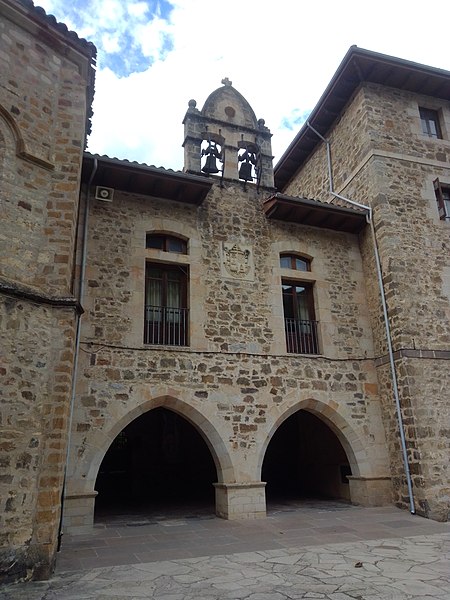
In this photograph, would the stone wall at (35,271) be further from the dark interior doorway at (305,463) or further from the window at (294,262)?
the dark interior doorway at (305,463)

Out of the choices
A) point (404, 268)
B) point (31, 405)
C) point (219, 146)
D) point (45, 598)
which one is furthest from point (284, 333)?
point (45, 598)

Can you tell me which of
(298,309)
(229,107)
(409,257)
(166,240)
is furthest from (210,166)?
(409,257)

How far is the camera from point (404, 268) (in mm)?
9180

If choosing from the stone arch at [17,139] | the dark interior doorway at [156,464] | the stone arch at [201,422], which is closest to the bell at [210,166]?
the stone arch at [17,139]

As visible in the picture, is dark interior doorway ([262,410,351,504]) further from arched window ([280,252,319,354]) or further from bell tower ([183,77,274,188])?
bell tower ([183,77,274,188])

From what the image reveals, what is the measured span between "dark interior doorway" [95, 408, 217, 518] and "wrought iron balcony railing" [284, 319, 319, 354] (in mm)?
4137

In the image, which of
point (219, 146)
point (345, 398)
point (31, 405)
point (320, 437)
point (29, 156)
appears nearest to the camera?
point (31, 405)

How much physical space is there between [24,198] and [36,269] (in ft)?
3.10

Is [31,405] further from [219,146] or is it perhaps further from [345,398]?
[219,146]

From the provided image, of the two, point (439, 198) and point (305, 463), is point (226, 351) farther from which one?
point (439, 198)

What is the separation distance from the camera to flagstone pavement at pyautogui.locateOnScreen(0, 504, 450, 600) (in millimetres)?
4031

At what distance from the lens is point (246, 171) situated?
10039 millimetres

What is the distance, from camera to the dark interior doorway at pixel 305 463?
32.7 ft

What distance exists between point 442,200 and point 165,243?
6.25 meters
